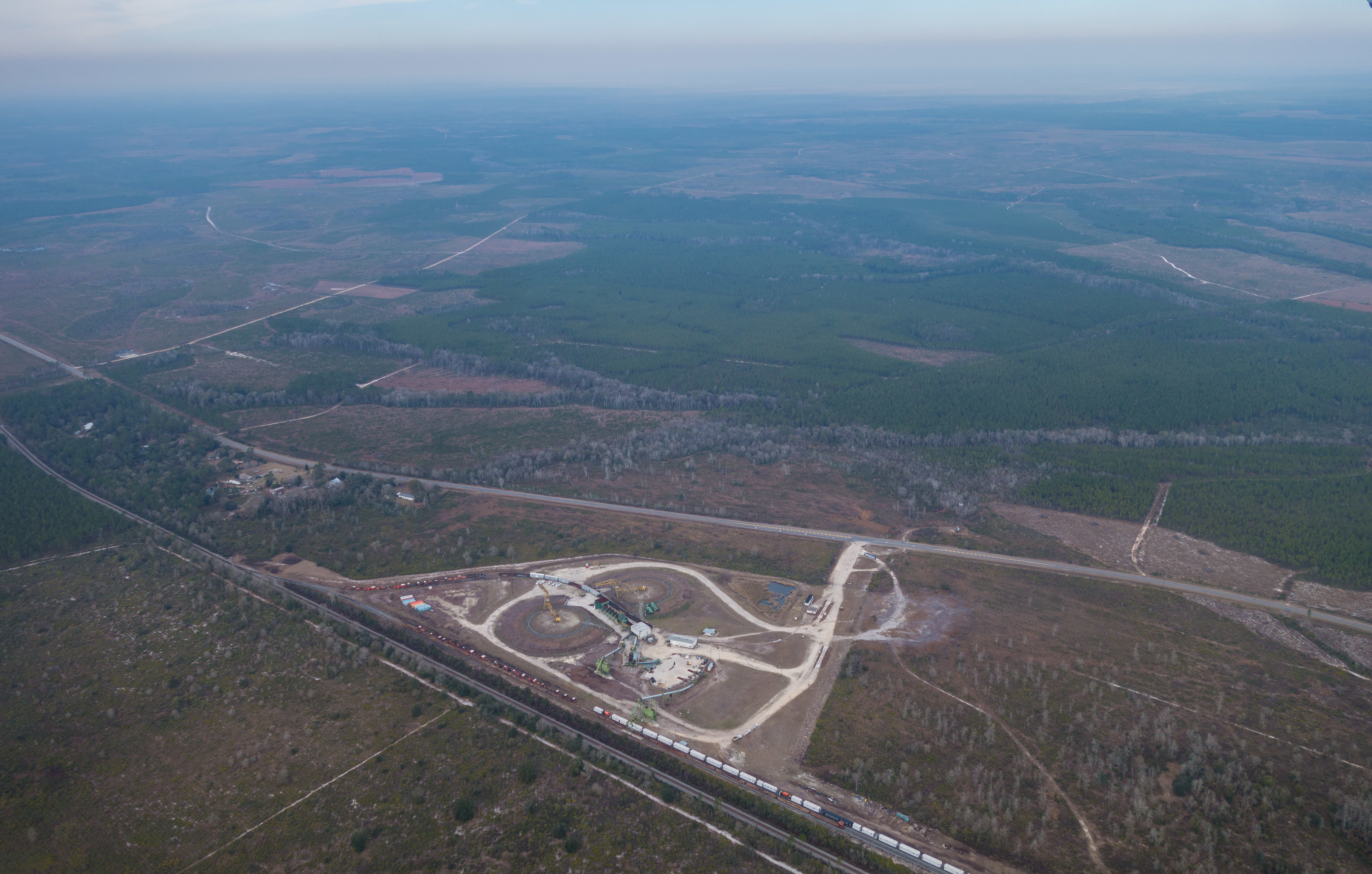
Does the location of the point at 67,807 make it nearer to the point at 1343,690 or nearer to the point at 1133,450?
the point at 1343,690

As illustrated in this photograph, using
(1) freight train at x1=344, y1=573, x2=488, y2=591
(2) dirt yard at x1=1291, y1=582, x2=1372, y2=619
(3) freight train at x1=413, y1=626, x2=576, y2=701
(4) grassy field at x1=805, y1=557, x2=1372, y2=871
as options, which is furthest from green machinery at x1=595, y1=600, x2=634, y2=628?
(2) dirt yard at x1=1291, y1=582, x2=1372, y2=619

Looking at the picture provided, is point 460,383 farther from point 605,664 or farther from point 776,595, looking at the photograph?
point 605,664

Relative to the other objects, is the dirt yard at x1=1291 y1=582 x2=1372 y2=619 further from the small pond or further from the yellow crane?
the yellow crane

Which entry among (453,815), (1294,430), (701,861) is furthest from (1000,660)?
(1294,430)

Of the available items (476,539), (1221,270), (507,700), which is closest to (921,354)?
(476,539)

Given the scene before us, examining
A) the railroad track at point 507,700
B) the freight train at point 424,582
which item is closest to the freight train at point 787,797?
the railroad track at point 507,700

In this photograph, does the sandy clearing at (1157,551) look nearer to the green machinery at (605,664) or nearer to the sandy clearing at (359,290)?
the green machinery at (605,664)
